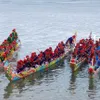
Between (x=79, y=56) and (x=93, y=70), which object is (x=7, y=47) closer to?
(x=79, y=56)

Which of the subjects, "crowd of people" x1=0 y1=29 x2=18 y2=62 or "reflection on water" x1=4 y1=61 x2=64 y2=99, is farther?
"crowd of people" x1=0 y1=29 x2=18 y2=62

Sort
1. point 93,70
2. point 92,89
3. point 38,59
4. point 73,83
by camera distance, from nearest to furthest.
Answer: point 92,89
point 73,83
point 93,70
point 38,59

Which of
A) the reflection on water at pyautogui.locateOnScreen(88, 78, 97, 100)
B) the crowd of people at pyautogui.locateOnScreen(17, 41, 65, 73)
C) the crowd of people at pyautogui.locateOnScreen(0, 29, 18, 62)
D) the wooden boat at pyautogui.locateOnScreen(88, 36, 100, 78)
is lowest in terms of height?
the reflection on water at pyautogui.locateOnScreen(88, 78, 97, 100)

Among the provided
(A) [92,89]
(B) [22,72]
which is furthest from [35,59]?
(A) [92,89]

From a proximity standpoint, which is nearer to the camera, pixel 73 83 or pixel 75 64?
pixel 73 83

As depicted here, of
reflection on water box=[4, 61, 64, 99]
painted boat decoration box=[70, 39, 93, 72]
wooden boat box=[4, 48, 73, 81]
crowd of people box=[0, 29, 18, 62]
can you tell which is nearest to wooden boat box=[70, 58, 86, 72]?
painted boat decoration box=[70, 39, 93, 72]

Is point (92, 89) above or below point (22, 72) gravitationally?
below

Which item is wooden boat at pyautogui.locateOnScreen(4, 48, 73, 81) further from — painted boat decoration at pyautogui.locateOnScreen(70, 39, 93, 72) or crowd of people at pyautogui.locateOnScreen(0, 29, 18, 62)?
crowd of people at pyautogui.locateOnScreen(0, 29, 18, 62)

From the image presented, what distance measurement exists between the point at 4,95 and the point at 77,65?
6.44 metres

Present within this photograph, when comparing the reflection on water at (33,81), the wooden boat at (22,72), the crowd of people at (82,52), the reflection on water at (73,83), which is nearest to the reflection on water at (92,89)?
the reflection on water at (73,83)

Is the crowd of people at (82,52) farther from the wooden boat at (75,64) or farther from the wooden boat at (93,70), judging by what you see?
the wooden boat at (93,70)

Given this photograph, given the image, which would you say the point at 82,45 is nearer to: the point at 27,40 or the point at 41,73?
the point at 41,73

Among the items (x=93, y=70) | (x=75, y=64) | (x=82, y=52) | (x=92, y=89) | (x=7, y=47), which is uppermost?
(x=7, y=47)

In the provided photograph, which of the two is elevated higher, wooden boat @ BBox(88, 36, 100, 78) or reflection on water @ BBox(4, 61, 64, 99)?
wooden boat @ BBox(88, 36, 100, 78)
